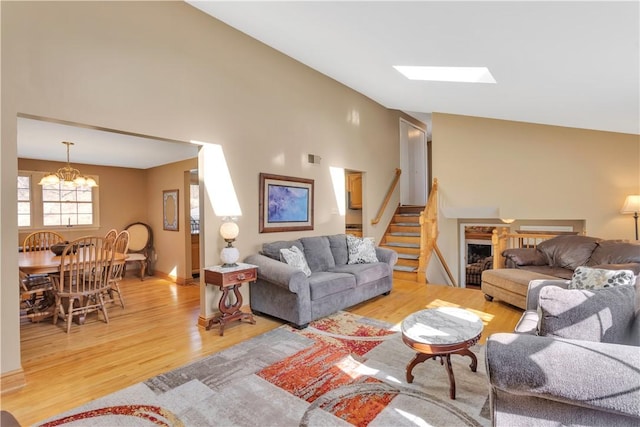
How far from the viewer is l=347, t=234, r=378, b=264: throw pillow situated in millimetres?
4933

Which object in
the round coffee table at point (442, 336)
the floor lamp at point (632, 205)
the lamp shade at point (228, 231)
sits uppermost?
the floor lamp at point (632, 205)

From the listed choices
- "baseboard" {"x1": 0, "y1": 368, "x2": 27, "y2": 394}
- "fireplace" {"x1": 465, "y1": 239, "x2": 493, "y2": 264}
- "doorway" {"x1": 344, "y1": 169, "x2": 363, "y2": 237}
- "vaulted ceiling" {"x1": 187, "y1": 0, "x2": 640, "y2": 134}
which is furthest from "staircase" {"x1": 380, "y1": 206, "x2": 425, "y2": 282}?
"baseboard" {"x1": 0, "y1": 368, "x2": 27, "y2": 394}

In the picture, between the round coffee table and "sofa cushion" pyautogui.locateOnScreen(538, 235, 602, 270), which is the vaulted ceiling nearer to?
"sofa cushion" pyautogui.locateOnScreen(538, 235, 602, 270)

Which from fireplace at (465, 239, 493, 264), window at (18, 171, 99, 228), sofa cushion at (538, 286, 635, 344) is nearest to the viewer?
sofa cushion at (538, 286, 635, 344)

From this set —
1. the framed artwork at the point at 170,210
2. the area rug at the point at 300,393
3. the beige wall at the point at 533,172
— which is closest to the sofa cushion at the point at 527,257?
the beige wall at the point at 533,172

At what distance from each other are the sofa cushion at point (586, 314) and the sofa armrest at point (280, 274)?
2271 mm

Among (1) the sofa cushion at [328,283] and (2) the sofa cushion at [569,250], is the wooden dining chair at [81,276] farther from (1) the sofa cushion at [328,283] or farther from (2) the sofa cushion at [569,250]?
(2) the sofa cushion at [569,250]

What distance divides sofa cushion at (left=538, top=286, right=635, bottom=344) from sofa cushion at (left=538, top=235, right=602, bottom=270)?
2.96 metres

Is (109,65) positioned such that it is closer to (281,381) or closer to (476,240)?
(281,381)

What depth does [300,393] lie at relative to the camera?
2.31 meters

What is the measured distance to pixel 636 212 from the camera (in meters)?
4.66

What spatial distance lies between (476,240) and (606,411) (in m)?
7.87

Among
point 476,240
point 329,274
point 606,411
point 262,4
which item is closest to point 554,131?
point 476,240

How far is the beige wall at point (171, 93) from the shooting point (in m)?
2.44
